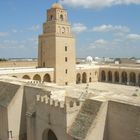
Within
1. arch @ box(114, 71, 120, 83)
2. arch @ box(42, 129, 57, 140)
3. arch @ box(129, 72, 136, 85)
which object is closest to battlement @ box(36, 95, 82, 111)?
arch @ box(42, 129, 57, 140)

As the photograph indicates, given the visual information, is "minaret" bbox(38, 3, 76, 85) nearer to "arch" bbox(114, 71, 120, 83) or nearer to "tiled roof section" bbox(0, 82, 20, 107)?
"tiled roof section" bbox(0, 82, 20, 107)

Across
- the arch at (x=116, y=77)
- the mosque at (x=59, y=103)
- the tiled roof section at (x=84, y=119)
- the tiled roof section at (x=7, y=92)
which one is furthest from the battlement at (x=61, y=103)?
the arch at (x=116, y=77)

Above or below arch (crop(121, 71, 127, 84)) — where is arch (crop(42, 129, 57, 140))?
below

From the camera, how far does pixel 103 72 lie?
42.6 meters

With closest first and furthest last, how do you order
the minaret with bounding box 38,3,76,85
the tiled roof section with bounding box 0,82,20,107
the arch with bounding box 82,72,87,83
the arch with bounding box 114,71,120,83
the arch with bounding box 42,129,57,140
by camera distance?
the arch with bounding box 42,129,57,140
the tiled roof section with bounding box 0,82,20,107
the minaret with bounding box 38,3,76,85
the arch with bounding box 82,72,87,83
the arch with bounding box 114,71,120,83

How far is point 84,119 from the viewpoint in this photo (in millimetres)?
10672

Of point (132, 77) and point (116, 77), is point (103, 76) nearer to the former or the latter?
point (116, 77)

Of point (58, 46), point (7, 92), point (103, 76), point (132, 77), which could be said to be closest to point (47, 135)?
point (7, 92)

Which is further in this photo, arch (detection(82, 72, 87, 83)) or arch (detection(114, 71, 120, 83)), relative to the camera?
arch (detection(114, 71, 120, 83))

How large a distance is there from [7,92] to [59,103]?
7175 mm

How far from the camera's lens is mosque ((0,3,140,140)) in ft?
33.6

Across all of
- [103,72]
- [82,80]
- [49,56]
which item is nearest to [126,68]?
[103,72]

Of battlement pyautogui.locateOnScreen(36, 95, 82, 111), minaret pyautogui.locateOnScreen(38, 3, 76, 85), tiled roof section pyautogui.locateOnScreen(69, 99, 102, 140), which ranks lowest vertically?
tiled roof section pyautogui.locateOnScreen(69, 99, 102, 140)

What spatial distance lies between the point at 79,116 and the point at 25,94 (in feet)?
20.4
